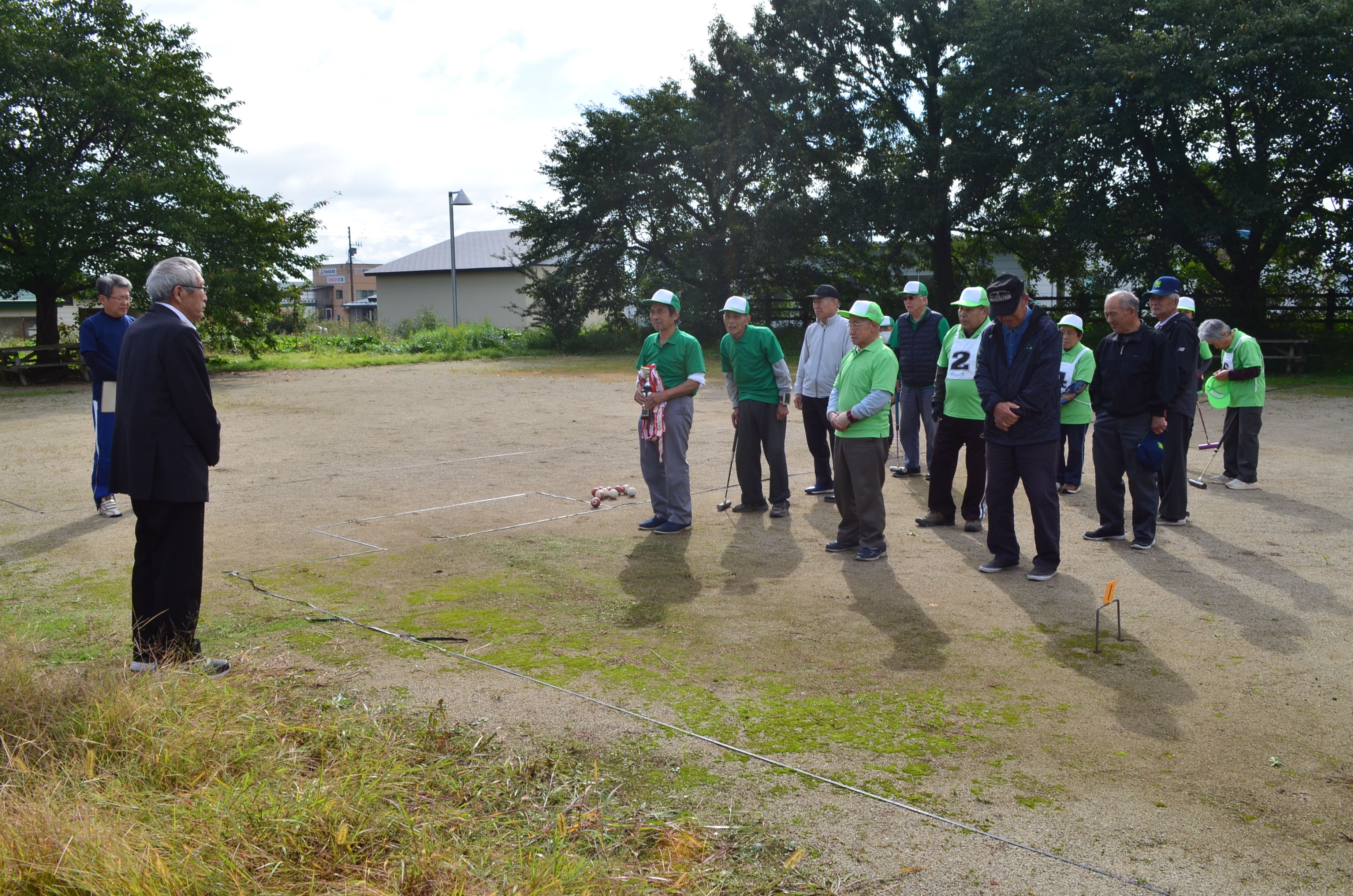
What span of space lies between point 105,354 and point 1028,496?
23.2 feet

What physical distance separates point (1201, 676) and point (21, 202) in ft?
79.3

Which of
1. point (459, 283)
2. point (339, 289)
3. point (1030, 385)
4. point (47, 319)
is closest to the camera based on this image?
point (1030, 385)

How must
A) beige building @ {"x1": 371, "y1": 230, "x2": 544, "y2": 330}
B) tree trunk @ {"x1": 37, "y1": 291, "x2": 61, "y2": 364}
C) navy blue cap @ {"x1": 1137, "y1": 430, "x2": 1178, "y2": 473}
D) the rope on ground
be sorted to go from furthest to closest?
beige building @ {"x1": 371, "y1": 230, "x2": 544, "y2": 330}
tree trunk @ {"x1": 37, "y1": 291, "x2": 61, "y2": 364}
navy blue cap @ {"x1": 1137, "y1": 430, "x2": 1178, "y2": 473}
the rope on ground

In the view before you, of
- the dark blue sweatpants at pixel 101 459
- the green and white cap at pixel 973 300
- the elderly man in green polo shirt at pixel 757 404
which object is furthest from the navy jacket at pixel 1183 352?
the dark blue sweatpants at pixel 101 459

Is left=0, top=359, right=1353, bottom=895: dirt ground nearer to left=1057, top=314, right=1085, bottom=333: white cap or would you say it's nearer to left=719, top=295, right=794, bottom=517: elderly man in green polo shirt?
left=719, top=295, right=794, bottom=517: elderly man in green polo shirt

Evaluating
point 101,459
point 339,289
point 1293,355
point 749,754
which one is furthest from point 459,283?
point 339,289

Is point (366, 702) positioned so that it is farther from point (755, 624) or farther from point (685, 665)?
point (755, 624)

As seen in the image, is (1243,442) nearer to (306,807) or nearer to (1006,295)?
(1006,295)

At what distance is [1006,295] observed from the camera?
21.4 ft

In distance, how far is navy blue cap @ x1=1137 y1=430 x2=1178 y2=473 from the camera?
7.35m

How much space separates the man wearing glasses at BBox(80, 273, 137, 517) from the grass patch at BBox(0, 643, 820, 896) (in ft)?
15.1

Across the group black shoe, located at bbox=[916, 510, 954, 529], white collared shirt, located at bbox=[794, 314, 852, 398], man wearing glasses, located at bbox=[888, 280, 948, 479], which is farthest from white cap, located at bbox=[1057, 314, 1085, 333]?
black shoe, located at bbox=[916, 510, 954, 529]

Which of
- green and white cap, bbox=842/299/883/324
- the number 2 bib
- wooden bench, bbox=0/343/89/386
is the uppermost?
green and white cap, bbox=842/299/883/324

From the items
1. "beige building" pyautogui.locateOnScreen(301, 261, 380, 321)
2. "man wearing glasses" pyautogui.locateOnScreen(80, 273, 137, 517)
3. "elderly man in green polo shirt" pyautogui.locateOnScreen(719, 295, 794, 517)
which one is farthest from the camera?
"beige building" pyautogui.locateOnScreen(301, 261, 380, 321)
